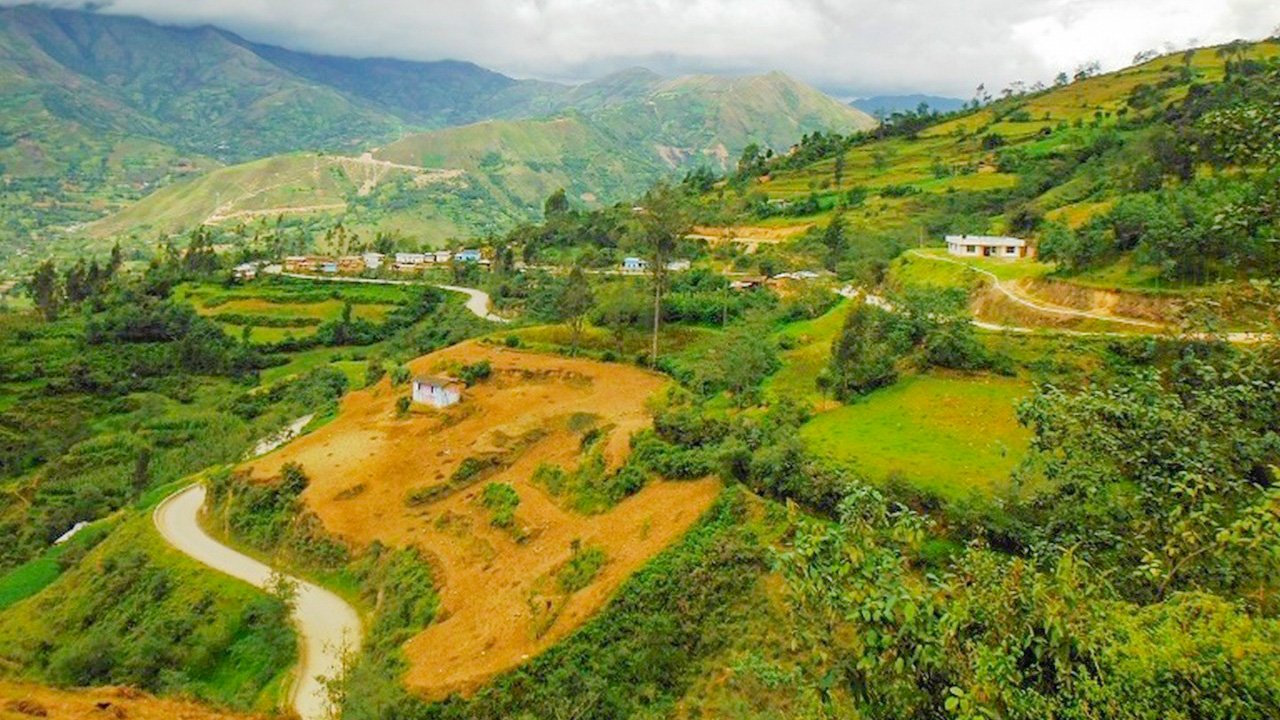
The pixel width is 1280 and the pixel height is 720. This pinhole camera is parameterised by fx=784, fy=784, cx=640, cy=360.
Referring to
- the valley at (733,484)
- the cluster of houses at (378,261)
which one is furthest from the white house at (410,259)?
the valley at (733,484)

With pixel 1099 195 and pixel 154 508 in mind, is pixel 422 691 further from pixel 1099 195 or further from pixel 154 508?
pixel 1099 195

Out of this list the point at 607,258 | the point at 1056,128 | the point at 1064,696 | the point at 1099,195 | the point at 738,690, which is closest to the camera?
the point at 1064,696

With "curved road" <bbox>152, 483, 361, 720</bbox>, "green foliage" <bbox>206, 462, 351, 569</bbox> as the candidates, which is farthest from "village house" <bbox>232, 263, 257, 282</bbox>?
"green foliage" <bbox>206, 462, 351, 569</bbox>

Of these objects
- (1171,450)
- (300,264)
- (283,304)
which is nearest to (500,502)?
(1171,450)

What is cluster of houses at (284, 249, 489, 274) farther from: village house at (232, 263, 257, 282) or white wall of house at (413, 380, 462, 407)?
white wall of house at (413, 380, 462, 407)

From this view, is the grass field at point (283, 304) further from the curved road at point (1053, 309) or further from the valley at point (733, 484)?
the curved road at point (1053, 309)

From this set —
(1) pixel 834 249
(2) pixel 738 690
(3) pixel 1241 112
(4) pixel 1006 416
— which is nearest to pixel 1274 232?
(3) pixel 1241 112

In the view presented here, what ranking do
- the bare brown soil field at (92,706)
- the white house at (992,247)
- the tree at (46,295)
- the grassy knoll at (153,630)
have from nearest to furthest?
1. the bare brown soil field at (92,706)
2. the grassy knoll at (153,630)
3. the white house at (992,247)
4. the tree at (46,295)
